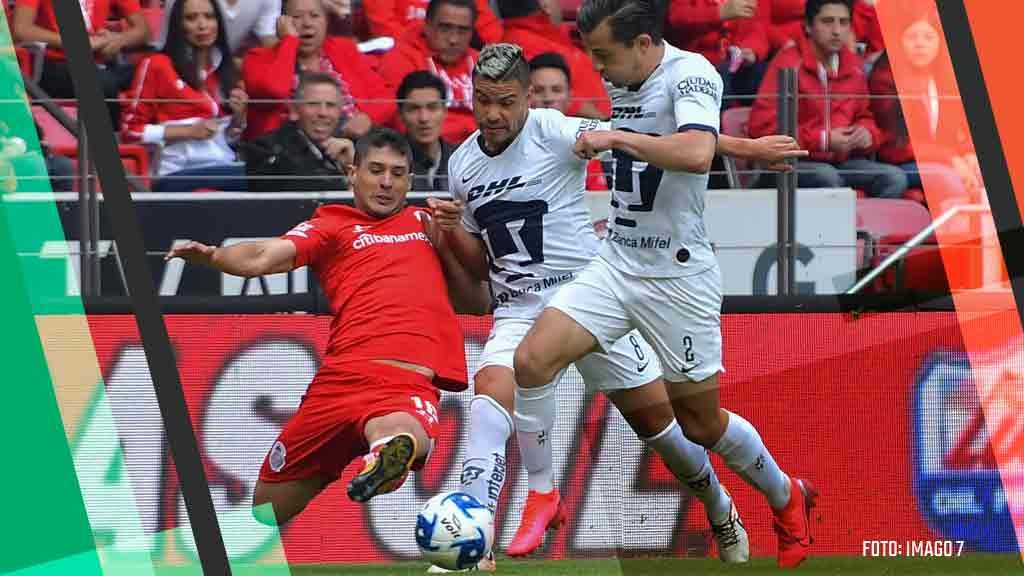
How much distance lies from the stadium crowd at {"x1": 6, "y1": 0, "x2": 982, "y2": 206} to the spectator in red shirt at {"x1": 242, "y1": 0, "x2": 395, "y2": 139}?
1 centimetres

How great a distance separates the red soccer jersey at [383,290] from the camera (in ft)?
20.1

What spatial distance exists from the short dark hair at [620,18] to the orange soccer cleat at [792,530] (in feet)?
6.82

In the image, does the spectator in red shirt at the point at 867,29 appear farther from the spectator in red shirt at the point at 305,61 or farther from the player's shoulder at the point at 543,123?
the player's shoulder at the point at 543,123

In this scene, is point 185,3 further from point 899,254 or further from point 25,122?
point 899,254

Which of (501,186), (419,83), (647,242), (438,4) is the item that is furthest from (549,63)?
(647,242)

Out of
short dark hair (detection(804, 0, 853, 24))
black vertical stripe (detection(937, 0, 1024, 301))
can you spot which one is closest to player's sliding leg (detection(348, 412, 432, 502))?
black vertical stripe (detection(937, 0, 1024, 301))

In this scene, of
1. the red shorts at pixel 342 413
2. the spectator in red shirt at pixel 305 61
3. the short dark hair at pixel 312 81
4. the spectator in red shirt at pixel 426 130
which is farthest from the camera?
the spectator in red shirt at pixel 305 61

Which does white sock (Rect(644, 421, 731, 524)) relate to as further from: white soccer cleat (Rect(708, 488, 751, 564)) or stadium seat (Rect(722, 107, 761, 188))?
stadium seat (Rect(722, 107, 761, 188))

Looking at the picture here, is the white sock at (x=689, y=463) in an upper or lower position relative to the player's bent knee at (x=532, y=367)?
lower

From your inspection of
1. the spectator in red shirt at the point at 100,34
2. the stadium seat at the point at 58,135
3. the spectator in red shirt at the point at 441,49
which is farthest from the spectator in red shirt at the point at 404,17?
the stadium seat at the point at 58,135

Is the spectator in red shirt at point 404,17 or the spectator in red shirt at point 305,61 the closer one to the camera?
the spectator in red shirt at point 305,61

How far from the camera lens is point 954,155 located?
340 inches

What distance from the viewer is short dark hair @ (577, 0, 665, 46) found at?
5.93 m

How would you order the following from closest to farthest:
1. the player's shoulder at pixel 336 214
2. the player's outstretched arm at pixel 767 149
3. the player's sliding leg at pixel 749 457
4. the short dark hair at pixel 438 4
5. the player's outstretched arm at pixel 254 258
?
the player's outstretched arm at pixel 767 149, the player's outstretched arm at pixel 254 258, the player's shoulder at pixel 336 214, the player's sliding leg at pixel 749 457, the short dark hair at pixel 438 4
